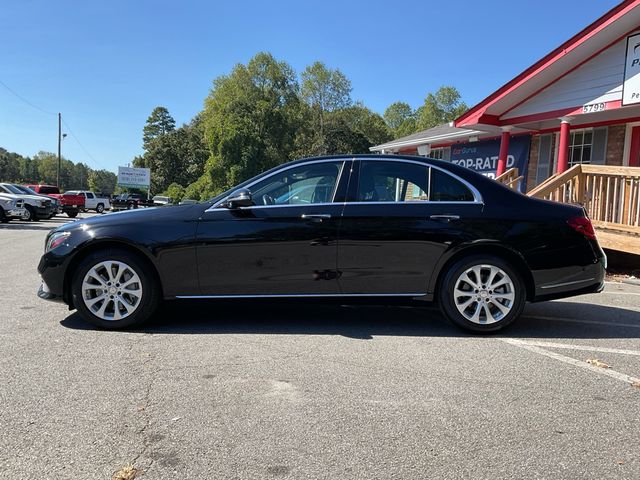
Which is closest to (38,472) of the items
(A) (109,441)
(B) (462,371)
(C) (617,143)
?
(A) (109,441)

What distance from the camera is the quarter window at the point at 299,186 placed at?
497 cm

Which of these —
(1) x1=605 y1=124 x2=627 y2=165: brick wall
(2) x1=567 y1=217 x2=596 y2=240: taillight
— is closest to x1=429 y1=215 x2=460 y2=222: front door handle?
(2) x1=567 y1=217 x2=596 y2=240: taillight

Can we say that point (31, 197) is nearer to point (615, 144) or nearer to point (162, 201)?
point (615, 144)

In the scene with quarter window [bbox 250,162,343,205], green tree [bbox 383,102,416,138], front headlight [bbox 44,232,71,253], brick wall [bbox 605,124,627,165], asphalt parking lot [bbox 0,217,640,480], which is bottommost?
asphalt parking lot [bbox 0,217,640,480]

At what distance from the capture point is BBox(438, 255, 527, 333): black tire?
4.83 m

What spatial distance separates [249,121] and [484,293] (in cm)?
4983

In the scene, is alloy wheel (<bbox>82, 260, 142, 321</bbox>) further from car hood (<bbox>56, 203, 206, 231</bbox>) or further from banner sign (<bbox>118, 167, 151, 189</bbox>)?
banner sign (<bbox>118, 167, 151, 189</bbox>)

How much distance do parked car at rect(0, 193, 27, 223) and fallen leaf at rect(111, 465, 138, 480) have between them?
→ 2056 centimetres

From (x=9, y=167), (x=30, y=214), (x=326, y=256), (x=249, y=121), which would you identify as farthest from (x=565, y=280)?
(x=9, y=167)

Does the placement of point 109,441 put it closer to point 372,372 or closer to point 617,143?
point 372,372

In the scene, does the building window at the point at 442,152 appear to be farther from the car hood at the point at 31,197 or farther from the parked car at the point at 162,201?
the parked car at the point at 162,201

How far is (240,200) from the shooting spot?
188 inches

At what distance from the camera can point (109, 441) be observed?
2783mm

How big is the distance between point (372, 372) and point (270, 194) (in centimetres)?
205
